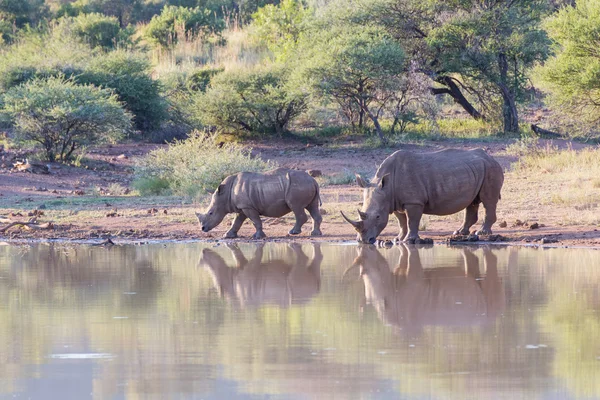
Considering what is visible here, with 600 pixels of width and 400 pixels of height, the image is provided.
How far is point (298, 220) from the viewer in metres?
14.2

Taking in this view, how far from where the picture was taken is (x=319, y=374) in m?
6.54

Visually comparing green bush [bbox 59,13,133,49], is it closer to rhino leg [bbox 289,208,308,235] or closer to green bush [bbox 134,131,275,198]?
green bush [bbox 134,131,275,198]

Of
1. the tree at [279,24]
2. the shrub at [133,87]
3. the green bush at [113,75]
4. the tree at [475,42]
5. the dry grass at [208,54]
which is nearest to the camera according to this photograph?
the green bush at [113,75]

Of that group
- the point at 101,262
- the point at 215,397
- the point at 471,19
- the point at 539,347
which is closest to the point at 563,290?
the point at 539,347

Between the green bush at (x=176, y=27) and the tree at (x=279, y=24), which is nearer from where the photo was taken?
the tree at (x=279, y=24)

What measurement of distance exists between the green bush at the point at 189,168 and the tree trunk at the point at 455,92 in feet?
36.5

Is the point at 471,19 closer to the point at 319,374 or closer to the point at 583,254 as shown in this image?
the point at 583,254

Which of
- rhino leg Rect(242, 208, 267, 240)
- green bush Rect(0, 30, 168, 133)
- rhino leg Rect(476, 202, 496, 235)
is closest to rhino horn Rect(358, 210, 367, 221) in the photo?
rhino leg Rect(476, 202, 496, 235)

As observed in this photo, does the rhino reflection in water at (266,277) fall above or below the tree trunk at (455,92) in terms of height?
below

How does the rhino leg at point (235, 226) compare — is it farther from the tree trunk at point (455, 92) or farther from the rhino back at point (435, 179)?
the tree trunk at point (455, 92)

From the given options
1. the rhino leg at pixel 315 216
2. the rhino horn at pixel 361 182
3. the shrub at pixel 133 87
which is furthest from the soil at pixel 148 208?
the shrub at pixel 133 87

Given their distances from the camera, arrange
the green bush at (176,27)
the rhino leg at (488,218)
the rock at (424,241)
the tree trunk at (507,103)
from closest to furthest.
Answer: the rock at (424,241), the rhino leg at (488,218), the tree trunk at (507,103), the green bush at (176,27)

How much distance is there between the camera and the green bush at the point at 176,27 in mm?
40594

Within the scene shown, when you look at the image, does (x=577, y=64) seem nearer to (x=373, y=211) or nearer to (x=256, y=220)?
(x=256, y=220)
